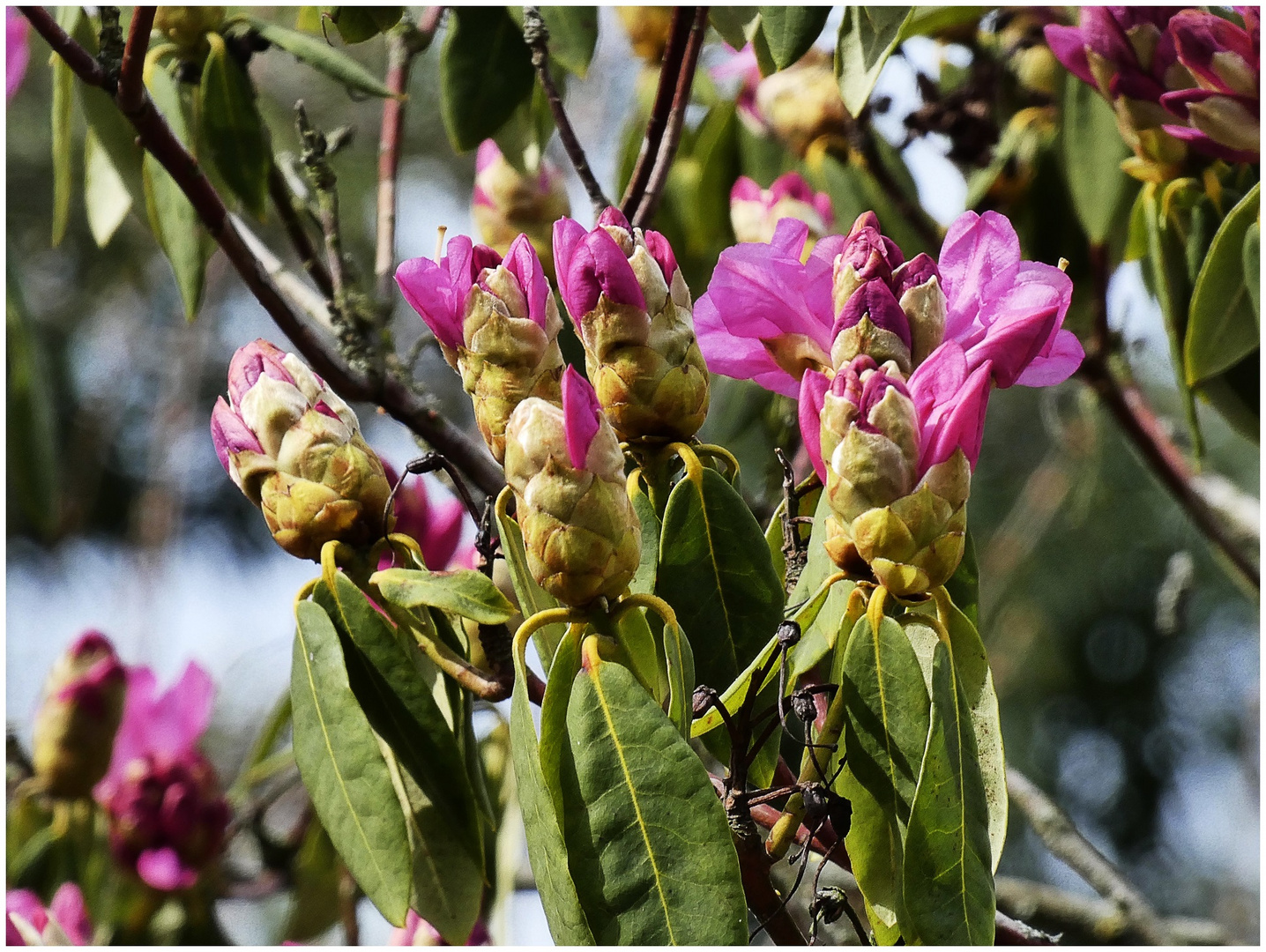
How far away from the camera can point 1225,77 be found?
132 centimetres

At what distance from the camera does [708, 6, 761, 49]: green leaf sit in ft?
4.52

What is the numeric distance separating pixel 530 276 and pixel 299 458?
21 cm

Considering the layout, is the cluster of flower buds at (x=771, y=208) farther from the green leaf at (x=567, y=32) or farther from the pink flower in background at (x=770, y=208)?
the green leaf at (x=567, y=32)

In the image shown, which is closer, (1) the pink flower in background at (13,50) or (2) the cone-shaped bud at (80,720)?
(1) the pink flower in background at (13,50)

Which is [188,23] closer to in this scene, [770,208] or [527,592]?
[770,208]

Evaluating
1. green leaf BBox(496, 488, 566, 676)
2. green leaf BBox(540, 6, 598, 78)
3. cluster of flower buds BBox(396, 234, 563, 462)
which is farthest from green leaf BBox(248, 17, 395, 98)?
green leaf BBox(496, 488, 566, 676)

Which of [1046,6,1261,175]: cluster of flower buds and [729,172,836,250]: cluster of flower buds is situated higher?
[1046,6,1261,175]: cluster of flower buds

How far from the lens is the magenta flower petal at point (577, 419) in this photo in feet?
2.41

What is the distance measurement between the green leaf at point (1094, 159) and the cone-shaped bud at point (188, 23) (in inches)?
44.6

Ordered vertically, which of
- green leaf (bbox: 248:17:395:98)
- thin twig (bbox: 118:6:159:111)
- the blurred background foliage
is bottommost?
the blurred background foliage

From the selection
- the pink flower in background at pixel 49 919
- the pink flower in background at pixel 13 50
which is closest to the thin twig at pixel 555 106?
the pink flower in background at pixel 13 50

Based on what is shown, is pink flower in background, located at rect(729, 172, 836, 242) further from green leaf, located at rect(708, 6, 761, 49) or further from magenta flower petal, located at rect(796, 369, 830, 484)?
magenta flower petal, located at rect(796, 369, 830, 484)

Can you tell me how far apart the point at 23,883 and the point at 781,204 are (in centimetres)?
151

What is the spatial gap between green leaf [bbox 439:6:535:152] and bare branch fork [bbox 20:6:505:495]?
322 mm
